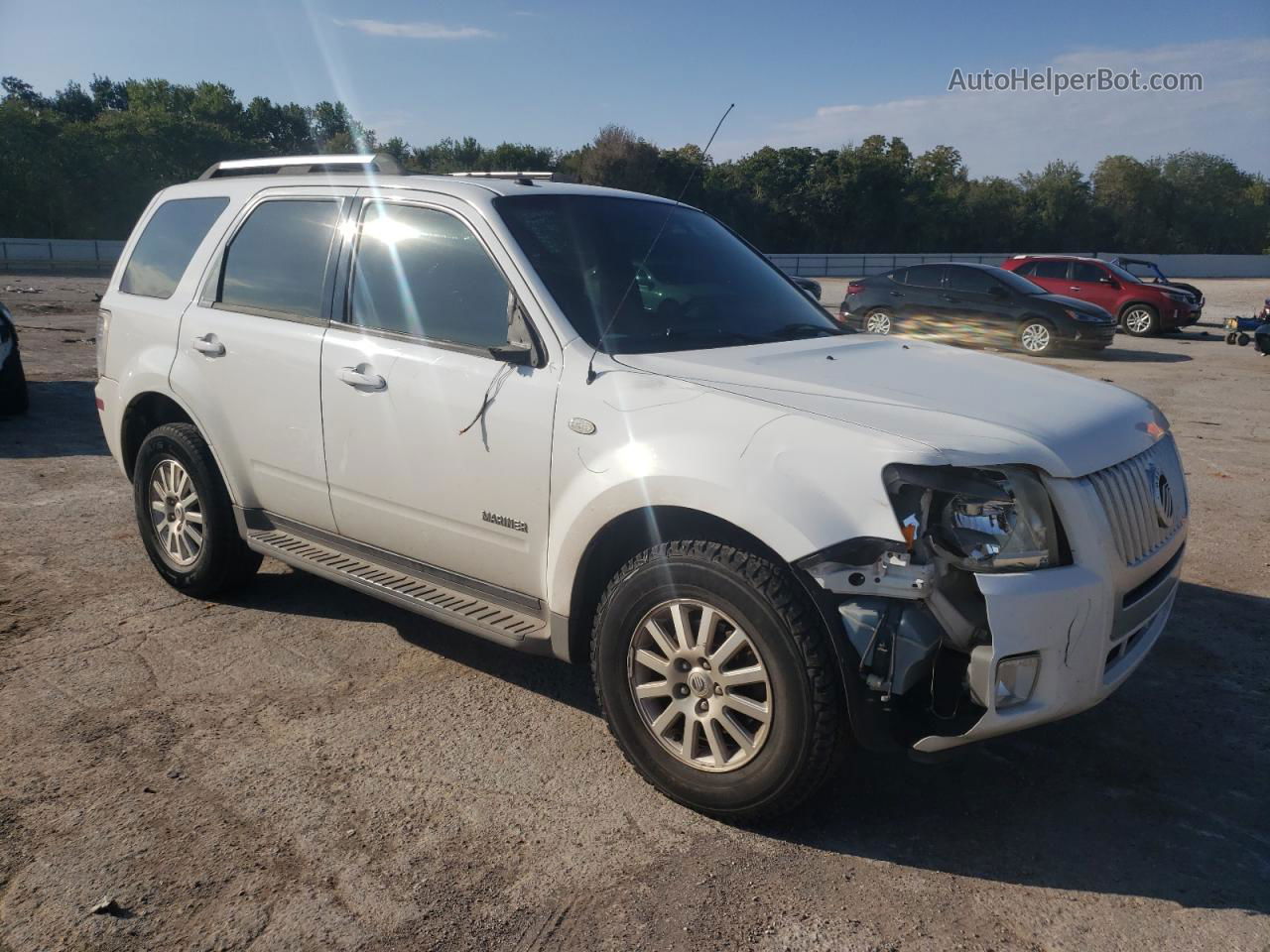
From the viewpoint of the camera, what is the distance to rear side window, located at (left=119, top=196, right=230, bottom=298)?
5047 mm

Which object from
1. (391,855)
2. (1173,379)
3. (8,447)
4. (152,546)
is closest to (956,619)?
(391,855)

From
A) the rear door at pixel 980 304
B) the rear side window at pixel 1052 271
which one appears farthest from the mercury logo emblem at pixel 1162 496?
the rear side window at pixel 1052 271

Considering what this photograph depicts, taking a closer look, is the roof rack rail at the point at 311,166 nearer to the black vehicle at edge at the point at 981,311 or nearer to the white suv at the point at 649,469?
the white suv at the point at 649,469

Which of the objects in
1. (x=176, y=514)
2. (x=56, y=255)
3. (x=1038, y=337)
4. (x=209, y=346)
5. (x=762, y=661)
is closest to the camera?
(x=762, y=661)

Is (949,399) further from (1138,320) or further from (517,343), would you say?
(1138,320)

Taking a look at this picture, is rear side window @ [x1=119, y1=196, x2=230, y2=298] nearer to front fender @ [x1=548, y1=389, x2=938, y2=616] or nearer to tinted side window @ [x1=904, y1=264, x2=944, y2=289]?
front fender @ [x1=548, y1=389, x2=938, y2=616]

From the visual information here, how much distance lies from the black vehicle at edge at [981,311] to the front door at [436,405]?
1505cm

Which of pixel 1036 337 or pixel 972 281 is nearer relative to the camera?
pixel 1036 337

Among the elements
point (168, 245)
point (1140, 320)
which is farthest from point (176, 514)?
point (1140, 320)

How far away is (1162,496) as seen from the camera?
3.39 meters

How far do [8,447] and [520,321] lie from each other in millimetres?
6742

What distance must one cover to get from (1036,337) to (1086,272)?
553cm

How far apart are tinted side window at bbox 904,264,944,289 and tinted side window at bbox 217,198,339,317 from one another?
15.9 meters

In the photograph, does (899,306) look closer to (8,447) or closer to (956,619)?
(8,447)
